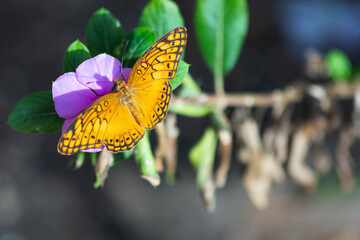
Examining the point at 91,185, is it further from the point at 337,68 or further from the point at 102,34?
the point at 102,34

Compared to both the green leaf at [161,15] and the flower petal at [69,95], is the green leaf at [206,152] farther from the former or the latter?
the flower petal at [69,95]

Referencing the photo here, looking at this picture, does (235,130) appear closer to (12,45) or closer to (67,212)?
(67,212)

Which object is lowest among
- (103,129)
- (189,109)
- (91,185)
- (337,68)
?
(91,185)

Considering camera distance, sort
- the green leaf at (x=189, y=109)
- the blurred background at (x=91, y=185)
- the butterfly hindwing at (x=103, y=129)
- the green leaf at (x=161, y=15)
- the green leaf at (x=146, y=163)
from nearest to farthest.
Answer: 1. the butterfly hindwing at (x=103, y=129)
2. the green leaf at (x=146, y=163)
3. the green leaf at (x=161, y=15)
4. the green leaf at (x=189, y=109)
5. the blurred background at (x=91, y=185)

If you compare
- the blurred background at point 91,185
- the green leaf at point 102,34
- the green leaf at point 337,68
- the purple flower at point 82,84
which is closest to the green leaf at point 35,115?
the purple flower at point 82,84

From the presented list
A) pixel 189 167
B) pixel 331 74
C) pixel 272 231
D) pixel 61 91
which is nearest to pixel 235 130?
pixel 331 74

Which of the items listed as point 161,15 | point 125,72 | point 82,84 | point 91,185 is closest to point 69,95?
point 82,84
